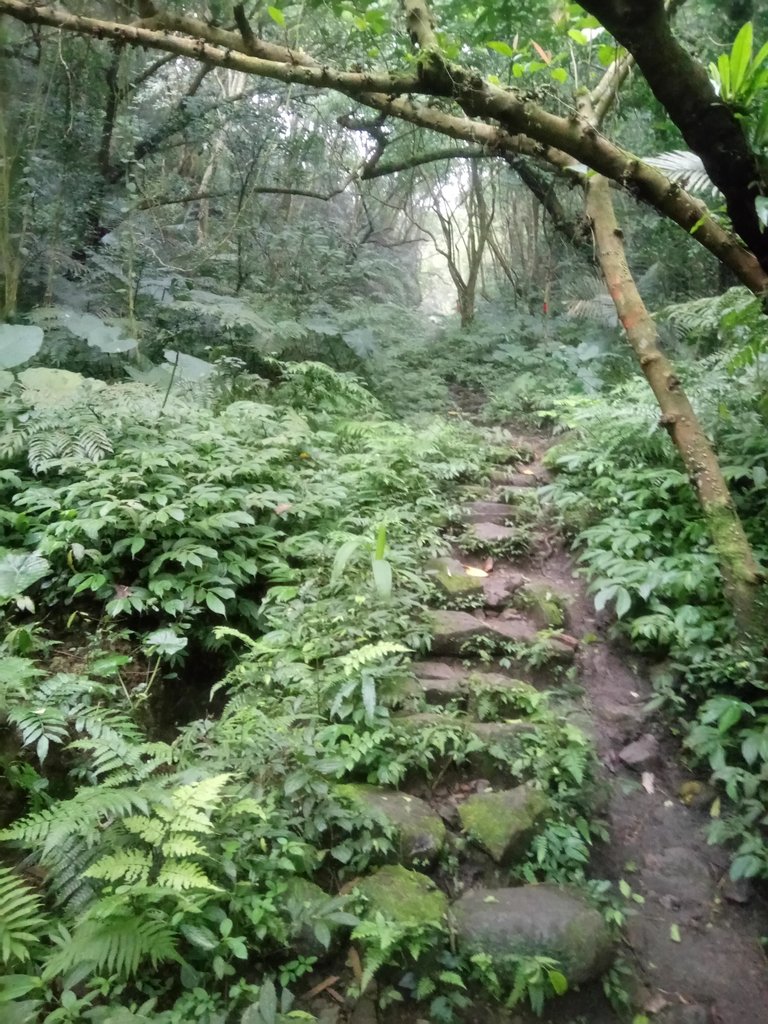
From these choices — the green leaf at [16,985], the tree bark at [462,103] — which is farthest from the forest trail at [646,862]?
the tree bark at [462,103]

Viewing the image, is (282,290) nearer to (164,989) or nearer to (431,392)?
(431,392)

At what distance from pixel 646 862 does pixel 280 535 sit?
9.32ft

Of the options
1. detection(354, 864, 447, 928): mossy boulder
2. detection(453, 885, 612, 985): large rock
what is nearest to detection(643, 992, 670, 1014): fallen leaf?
detection(453, 885, 612, 985): large rock

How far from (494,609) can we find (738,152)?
2856 mm

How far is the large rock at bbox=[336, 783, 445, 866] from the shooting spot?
2646 mm

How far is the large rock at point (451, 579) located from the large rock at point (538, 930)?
1992 mm

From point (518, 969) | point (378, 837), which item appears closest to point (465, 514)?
point (378, 837)

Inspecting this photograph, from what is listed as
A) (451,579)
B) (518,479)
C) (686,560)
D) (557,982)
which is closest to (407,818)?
(557,982)

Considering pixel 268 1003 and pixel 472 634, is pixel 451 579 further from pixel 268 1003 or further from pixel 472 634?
pixel 268 1003

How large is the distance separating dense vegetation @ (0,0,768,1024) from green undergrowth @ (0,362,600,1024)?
2 centimetres

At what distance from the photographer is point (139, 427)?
4.80 metres

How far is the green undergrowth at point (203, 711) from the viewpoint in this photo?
2.08 m

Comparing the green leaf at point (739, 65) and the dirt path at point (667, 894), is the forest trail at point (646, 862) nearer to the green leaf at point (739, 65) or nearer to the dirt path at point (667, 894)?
the dirt path at point (667, 894)

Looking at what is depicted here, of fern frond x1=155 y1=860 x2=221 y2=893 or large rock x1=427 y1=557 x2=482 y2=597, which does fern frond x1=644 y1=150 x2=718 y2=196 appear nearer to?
large rock x1=427 y1=557 x2=482 y2=597
